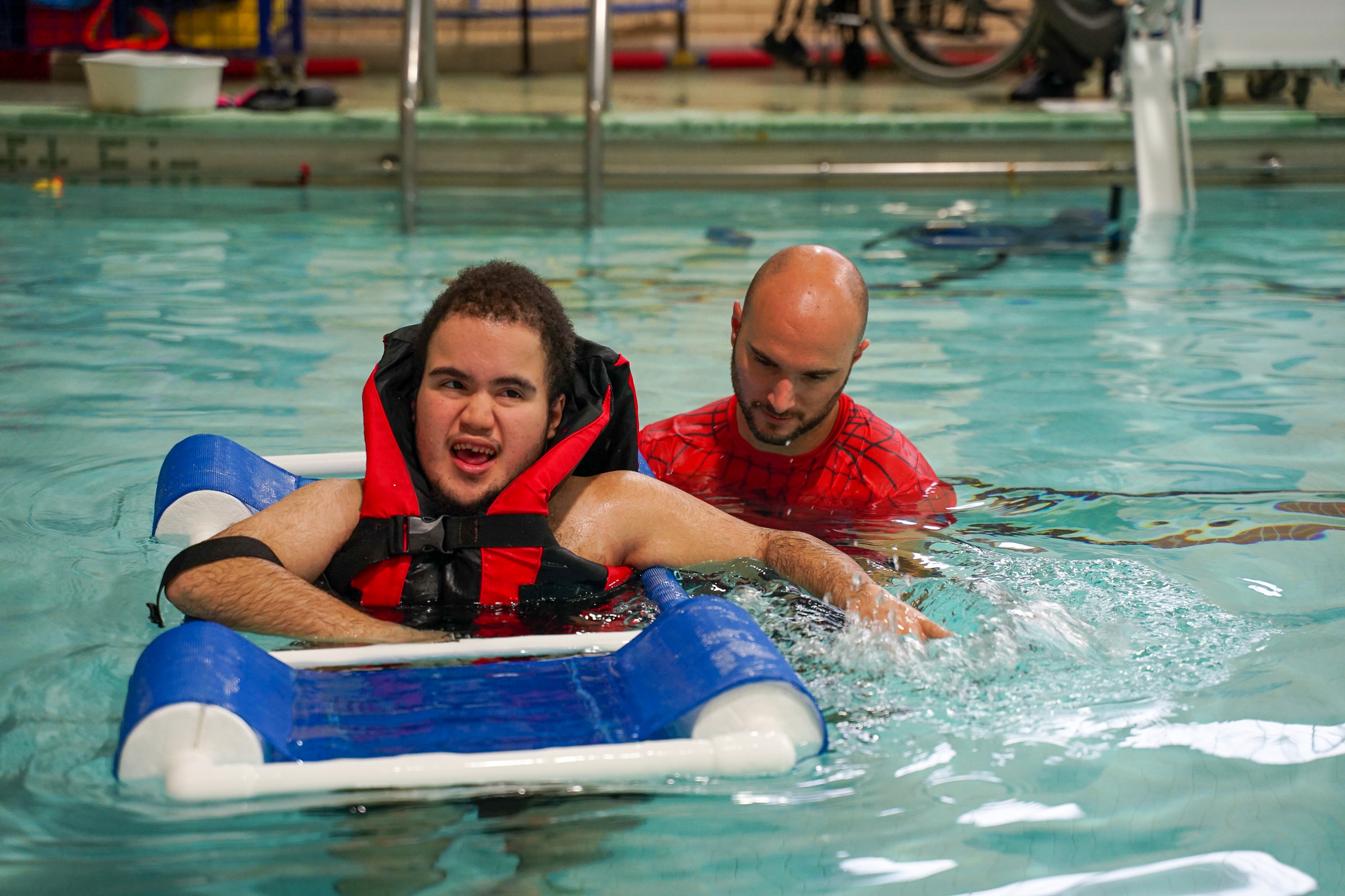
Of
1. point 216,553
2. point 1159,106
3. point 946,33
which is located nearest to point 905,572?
point 216,553

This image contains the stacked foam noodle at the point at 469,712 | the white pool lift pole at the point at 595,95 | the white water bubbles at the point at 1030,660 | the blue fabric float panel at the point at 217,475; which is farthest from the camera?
the white pool lift pole at the point at 595,95

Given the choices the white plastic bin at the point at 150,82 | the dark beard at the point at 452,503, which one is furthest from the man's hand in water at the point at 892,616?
the white plastic bin at the point at 150,82

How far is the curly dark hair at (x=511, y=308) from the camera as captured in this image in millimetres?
2889

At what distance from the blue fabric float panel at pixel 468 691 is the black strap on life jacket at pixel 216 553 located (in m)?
0.38

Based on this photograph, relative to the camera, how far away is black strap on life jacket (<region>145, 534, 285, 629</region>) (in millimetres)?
2723

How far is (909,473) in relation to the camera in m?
3.79

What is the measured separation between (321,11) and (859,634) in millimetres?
10486

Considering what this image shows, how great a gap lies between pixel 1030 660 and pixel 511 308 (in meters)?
1.32

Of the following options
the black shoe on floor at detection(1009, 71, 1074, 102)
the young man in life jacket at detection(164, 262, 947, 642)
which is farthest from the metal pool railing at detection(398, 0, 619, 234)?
the young man in life jacket at detection(164, 262, 947, 642)

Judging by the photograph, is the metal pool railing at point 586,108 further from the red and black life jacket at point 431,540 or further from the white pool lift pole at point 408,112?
the red and black life jacket at point 431,540

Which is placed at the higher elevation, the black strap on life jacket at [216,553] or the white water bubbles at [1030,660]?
the black strap on life jacket at [216,553]

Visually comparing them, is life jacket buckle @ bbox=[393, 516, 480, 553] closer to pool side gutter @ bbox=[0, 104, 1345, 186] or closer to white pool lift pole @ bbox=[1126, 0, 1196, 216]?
pool side gutter @ bbox=[0, 104, 1345, 186]

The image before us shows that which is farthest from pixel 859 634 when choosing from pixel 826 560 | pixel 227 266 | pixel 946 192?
pixel 946 192

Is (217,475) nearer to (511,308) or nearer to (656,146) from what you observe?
(511,308)
